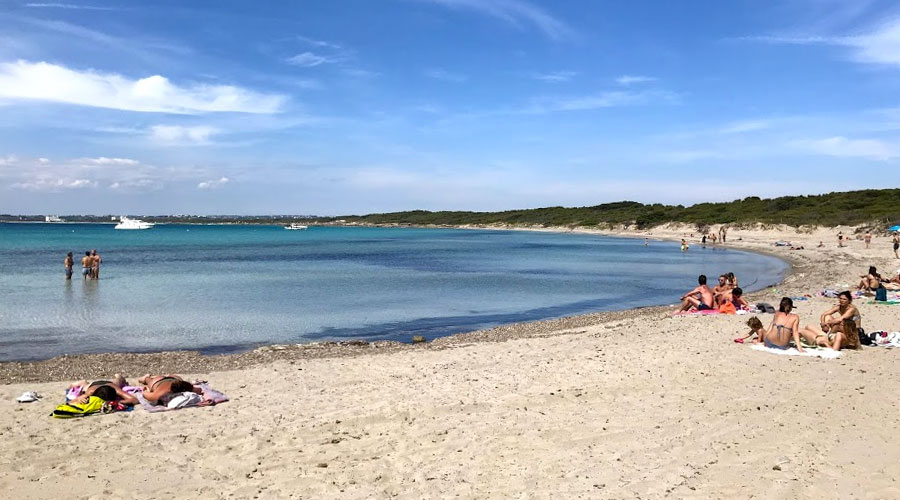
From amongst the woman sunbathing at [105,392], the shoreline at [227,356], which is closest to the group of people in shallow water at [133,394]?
the woman sunbathing at [105,392]

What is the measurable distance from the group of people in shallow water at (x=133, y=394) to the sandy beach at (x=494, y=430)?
322 mm

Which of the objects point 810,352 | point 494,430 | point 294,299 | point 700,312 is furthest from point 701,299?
point 294,299

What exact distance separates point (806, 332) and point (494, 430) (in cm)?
737

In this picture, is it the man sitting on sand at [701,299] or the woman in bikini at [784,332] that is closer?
the woman in bikini at [784,332]

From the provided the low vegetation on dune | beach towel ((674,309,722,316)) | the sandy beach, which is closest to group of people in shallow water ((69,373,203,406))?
the sandy beach

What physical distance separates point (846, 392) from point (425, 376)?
584cm

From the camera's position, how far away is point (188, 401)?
8.60m

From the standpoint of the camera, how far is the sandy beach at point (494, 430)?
5945 mm

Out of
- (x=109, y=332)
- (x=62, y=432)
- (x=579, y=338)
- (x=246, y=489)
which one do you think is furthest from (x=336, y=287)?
(x=246, y=489)

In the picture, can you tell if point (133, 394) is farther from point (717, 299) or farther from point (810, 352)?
point (717, 299)

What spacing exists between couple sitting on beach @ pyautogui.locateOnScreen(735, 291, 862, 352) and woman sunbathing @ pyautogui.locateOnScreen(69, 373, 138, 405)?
10235 millimetres

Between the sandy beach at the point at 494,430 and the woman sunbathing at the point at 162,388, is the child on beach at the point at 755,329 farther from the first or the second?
the woman sunbathing at the point at 162,388

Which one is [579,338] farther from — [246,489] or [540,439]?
[246,489]

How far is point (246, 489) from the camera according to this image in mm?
5957
